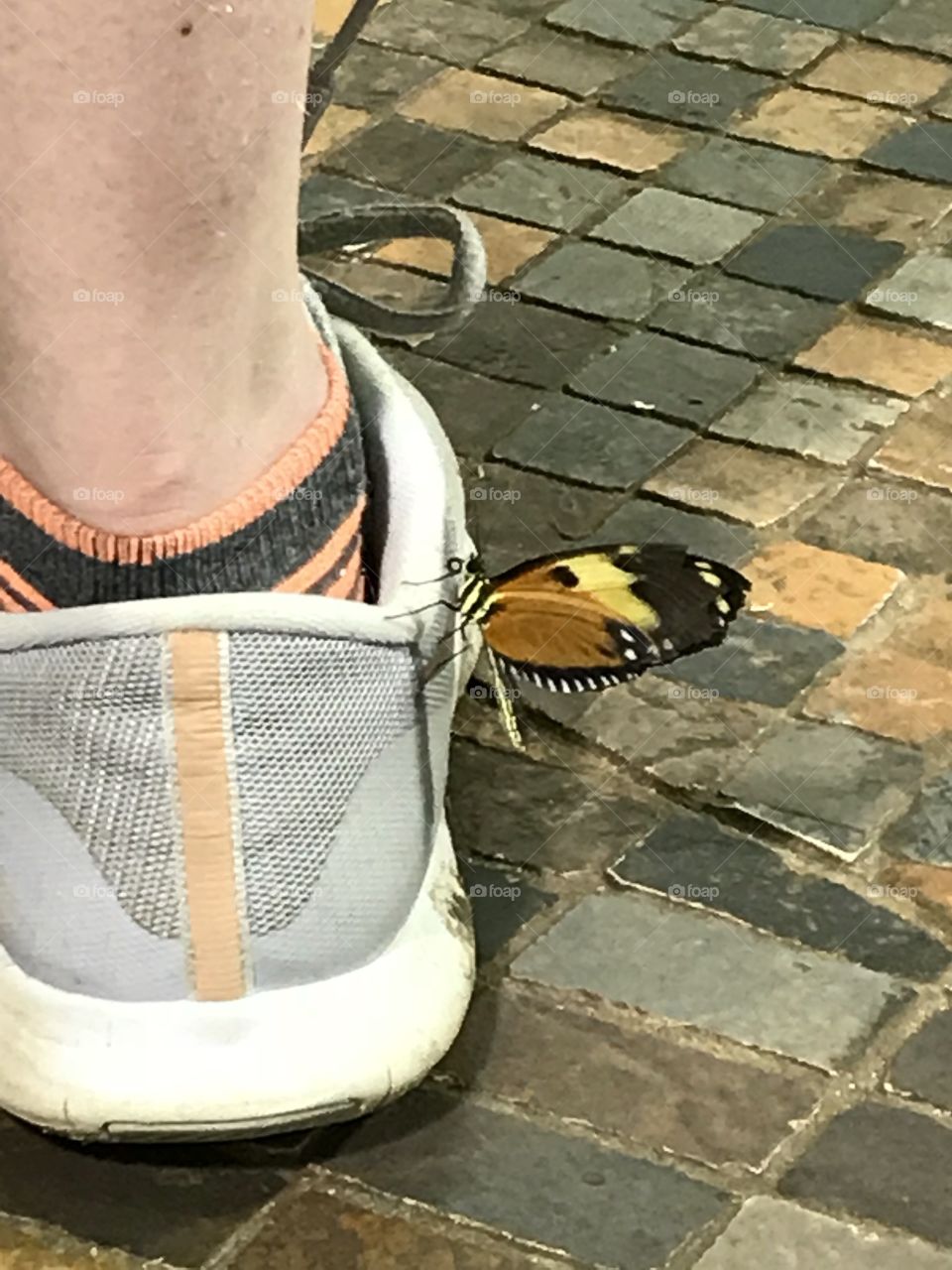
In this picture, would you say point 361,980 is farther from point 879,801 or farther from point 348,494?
point 879,801

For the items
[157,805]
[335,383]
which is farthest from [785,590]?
[157,805]

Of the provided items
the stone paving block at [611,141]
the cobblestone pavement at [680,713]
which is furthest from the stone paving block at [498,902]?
the stone paving block at [611,141]

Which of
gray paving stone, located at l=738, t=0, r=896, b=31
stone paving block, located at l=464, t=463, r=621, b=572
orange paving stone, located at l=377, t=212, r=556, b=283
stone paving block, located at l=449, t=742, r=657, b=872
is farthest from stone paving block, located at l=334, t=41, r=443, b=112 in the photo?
stone paving block, located at l=449, t=742, r=657, b=872

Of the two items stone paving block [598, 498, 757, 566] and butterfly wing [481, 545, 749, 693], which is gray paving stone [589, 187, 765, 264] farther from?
butterfly wing [481, 545, 749, 693]

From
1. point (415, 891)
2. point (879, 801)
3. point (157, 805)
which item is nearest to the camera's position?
point (157, 805)

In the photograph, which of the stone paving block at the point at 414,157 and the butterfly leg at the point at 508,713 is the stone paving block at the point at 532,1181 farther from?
the stone paving block at the point at 414,157
